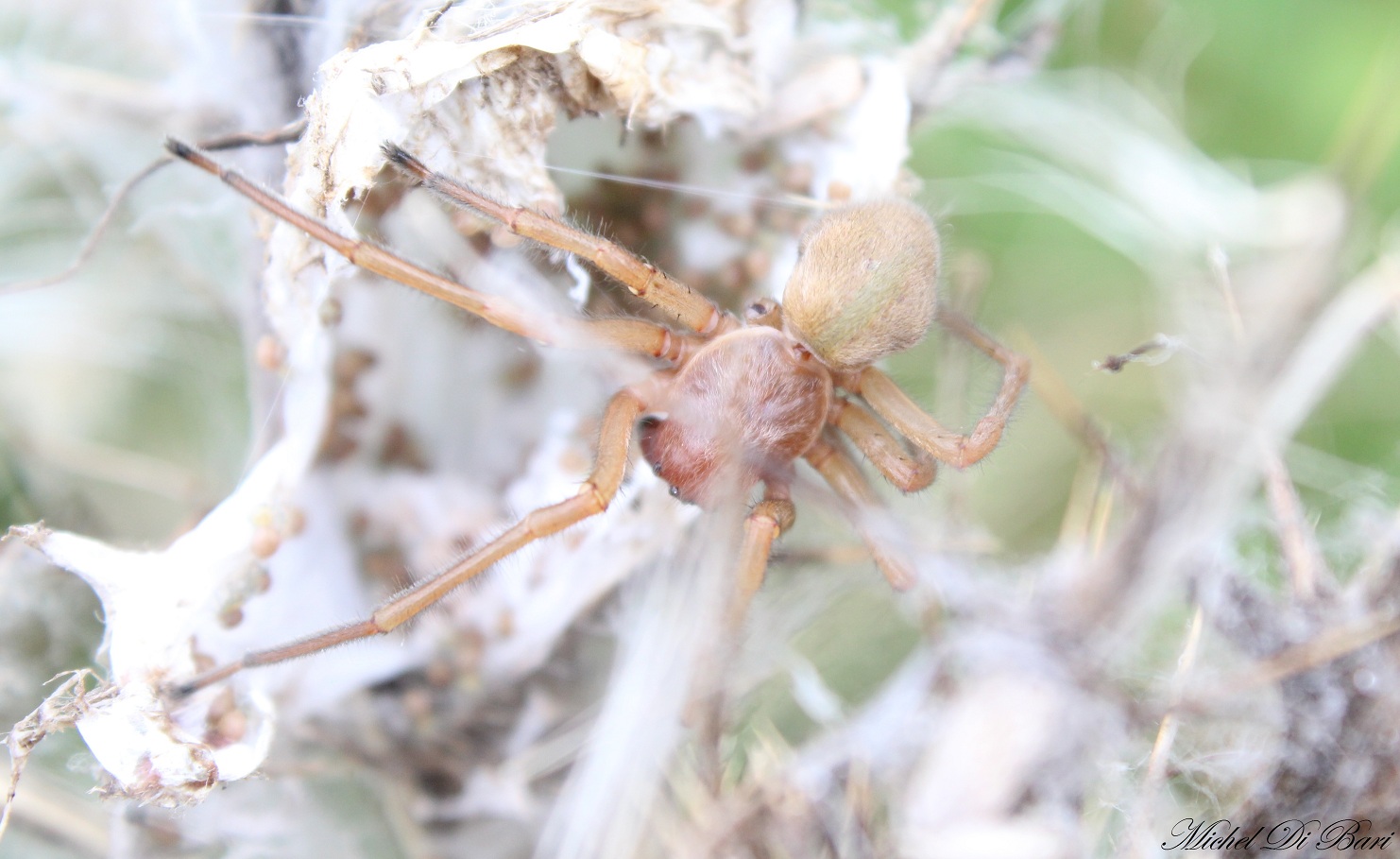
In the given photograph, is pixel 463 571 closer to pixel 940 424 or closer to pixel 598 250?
pixel 598 250

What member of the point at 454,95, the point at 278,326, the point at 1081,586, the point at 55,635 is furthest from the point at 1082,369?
the point at 55,635

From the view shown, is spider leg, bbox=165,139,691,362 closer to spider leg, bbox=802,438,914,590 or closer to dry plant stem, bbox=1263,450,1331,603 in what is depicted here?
spider leg, bbox=802,438,914,590

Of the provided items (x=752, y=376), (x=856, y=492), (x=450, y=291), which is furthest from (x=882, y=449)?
(x=450, y=291)

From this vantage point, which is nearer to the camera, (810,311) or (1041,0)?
(810,311)

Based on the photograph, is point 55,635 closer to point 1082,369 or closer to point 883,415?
point 883,415

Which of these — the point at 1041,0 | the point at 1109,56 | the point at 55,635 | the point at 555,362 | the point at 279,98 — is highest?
the point at 279,98
